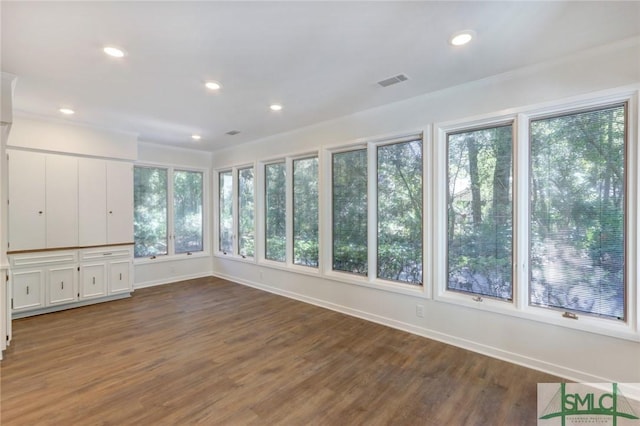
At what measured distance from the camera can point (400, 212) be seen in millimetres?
3734

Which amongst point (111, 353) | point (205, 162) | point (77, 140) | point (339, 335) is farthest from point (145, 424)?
point (205, 162)

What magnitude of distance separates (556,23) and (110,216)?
6.01 metres

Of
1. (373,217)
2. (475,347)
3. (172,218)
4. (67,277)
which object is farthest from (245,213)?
(475,347)

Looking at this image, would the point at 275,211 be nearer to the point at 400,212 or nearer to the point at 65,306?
the point at 400,212

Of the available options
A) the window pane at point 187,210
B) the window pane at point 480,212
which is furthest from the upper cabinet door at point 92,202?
the window pane at point 480,212

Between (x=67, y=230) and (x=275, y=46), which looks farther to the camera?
(x=67, y=230)

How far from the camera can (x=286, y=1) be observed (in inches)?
71.7

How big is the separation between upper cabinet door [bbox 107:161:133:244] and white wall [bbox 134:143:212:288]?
691 millimetres

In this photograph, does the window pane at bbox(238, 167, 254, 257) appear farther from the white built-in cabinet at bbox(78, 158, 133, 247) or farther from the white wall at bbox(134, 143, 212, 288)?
the white built-in cabinet at bbox(78, 158, 133, 247)

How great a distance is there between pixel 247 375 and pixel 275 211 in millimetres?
3197

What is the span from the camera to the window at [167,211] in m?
5.63

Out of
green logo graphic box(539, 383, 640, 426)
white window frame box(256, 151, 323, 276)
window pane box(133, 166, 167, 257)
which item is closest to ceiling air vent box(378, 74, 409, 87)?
white window frame box(256, 151, 323, 276)

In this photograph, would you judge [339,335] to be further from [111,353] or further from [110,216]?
[110,216]

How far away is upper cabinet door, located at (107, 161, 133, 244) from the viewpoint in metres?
4.77
